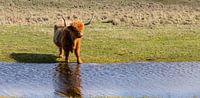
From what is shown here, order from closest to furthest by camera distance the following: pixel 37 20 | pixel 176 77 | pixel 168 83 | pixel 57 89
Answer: pixel 57 89, pixel 168 83, pixel 176 77, pixel 37 20

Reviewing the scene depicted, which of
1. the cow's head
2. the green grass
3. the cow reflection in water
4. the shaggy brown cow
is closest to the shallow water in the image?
the cow reflection in water

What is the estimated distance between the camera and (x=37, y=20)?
35.8 meters

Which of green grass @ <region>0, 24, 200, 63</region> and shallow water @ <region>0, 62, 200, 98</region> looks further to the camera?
green grass @ <region>0, 24, 200, 63</region>

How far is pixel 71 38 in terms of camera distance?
740 inches

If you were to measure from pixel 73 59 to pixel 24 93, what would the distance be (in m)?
6.09

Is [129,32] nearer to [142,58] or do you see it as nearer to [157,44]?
[157,44]

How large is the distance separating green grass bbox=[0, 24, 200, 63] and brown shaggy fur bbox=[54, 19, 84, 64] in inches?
24.1

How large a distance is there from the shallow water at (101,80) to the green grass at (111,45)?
3.92 feet

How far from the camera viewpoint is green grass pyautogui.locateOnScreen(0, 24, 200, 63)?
66.1 ft

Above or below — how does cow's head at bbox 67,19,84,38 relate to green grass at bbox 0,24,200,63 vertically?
above

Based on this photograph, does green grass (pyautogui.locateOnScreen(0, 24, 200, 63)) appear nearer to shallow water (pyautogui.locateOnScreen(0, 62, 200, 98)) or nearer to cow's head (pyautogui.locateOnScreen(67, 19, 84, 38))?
shallow water (pyautogui.locateOnScreen(0, 62, 200, 98))

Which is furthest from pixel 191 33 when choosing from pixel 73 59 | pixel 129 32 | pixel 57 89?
pixel 57 89

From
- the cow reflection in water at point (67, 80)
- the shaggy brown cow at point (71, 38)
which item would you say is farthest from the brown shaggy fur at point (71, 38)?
the cow reflection in water at point (67, 80)

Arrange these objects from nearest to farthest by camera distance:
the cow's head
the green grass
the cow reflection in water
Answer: the cow reflection in water → the cow's head → the green grass
